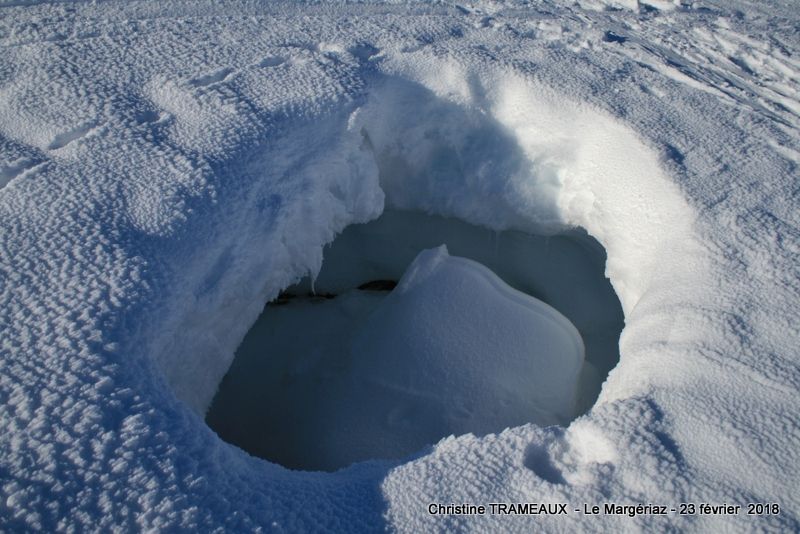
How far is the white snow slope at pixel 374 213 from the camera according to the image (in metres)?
1.21

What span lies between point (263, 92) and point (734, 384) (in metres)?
1.75

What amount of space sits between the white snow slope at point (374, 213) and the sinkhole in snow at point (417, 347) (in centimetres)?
21

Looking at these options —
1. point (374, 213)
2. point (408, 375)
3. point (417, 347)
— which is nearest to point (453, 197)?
point (374, 213)

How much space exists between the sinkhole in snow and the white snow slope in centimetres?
21

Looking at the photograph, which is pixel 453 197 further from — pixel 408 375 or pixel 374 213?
pixel 408 375

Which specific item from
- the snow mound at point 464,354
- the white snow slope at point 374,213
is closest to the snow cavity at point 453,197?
the white snow slope at point 374,213

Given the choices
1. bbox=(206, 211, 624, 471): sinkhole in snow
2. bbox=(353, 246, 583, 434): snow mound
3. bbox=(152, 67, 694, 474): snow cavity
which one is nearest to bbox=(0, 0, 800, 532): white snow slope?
bbox=(152, 67, 694, 474): snow cavity

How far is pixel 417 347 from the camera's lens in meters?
2.09

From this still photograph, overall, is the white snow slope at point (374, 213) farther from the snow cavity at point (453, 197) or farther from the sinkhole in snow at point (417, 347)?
the sinkhole in snow at point (417, 347)

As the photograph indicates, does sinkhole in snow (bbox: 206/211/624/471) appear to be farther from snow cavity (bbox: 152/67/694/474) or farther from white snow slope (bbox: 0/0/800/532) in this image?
white snow slope (bbox: 0/0/800/532)

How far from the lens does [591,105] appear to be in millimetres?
2227

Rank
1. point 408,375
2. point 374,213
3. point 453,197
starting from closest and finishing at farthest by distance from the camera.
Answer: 1. point 408,375
2. point 374,213
3. point 453,197

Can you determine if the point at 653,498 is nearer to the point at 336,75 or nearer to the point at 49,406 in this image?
the point at 49,406

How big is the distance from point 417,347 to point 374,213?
0.53 meters
